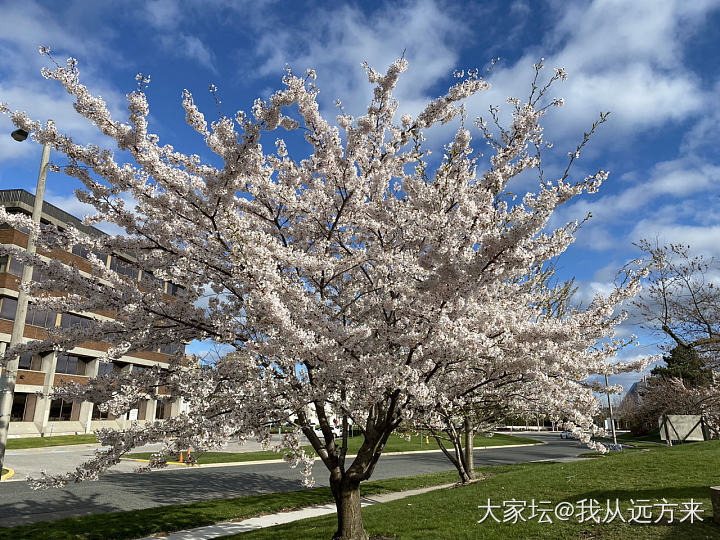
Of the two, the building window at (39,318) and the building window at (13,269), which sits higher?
the building window at (13,269)

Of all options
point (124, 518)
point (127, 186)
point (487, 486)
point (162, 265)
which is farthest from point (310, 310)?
point (487, 486)

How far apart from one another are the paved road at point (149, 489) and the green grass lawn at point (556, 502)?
5.01m

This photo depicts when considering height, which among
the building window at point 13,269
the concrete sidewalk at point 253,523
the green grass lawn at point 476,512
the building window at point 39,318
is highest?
the building window at point 13,269

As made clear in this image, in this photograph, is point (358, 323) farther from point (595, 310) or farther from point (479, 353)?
Answer: point (595, 310)

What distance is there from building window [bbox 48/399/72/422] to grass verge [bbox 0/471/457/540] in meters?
29.5

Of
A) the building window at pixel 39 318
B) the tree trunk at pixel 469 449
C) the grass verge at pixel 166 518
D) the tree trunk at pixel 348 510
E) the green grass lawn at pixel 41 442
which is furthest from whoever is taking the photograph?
the building window at pixel 39 318

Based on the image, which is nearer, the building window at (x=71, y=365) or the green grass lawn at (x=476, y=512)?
the green grass lawn at (x=476, y=512)

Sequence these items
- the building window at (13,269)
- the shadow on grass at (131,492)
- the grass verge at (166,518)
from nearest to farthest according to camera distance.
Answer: the grass verge at (166,518) < the shadow on grass at (131,492) < the building window at (13,269)

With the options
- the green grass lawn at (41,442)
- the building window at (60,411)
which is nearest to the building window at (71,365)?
the building window at (60,411)

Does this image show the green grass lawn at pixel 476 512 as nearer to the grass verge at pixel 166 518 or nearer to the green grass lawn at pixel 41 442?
the grass verge at pixel 166 518

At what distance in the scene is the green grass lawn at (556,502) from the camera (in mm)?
7297

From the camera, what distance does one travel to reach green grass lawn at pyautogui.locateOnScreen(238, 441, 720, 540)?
7297mm

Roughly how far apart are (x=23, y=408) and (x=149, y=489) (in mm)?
25035

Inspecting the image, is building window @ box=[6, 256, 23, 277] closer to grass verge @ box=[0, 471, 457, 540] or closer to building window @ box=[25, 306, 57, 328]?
building window @ box=[25, 306, 57, 328]
